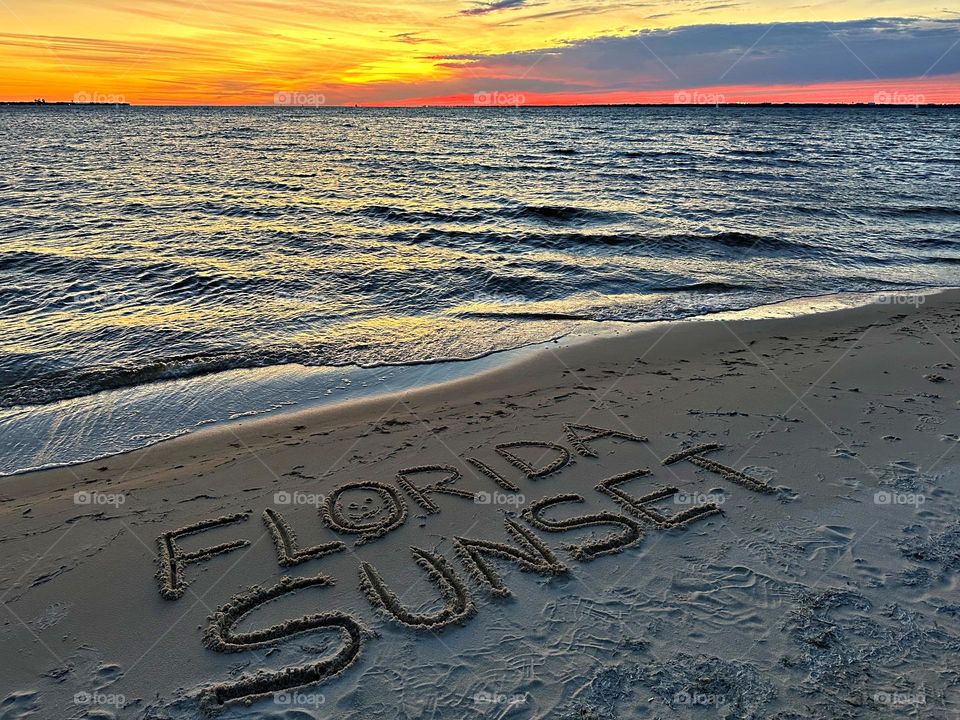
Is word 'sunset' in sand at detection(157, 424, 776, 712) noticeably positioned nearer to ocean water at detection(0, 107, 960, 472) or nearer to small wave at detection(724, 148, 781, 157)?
ocean water at detection(0, 107, 960, 472)

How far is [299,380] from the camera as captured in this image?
7.81 metres

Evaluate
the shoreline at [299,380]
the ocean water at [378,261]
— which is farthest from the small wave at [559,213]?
the shoreline at [299,380]

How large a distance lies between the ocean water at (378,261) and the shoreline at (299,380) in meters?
0.07

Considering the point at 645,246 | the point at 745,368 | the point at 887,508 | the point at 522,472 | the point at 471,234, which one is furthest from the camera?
the point at 471,234

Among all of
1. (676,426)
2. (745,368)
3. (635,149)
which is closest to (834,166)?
(635,149)

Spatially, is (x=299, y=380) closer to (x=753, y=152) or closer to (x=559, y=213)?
(x=559, y=213)

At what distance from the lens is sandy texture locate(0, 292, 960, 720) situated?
10.8 feet

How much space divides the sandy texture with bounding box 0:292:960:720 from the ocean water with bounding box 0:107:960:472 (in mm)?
1822

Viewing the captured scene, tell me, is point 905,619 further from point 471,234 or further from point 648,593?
point 471,234

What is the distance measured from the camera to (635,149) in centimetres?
4544

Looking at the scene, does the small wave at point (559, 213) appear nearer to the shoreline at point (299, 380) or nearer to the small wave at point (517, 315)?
the small wave at point (517, 315)

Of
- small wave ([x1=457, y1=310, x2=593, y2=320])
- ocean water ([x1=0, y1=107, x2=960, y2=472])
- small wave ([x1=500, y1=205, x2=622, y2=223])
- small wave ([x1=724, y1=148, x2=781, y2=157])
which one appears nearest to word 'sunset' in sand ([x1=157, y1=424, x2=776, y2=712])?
ocean water ([x1=0, y1=107, x2=960, y2=472])

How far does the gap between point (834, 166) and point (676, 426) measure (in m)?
34.1

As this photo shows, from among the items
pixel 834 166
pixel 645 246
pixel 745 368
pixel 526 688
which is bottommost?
pixel 526 688
